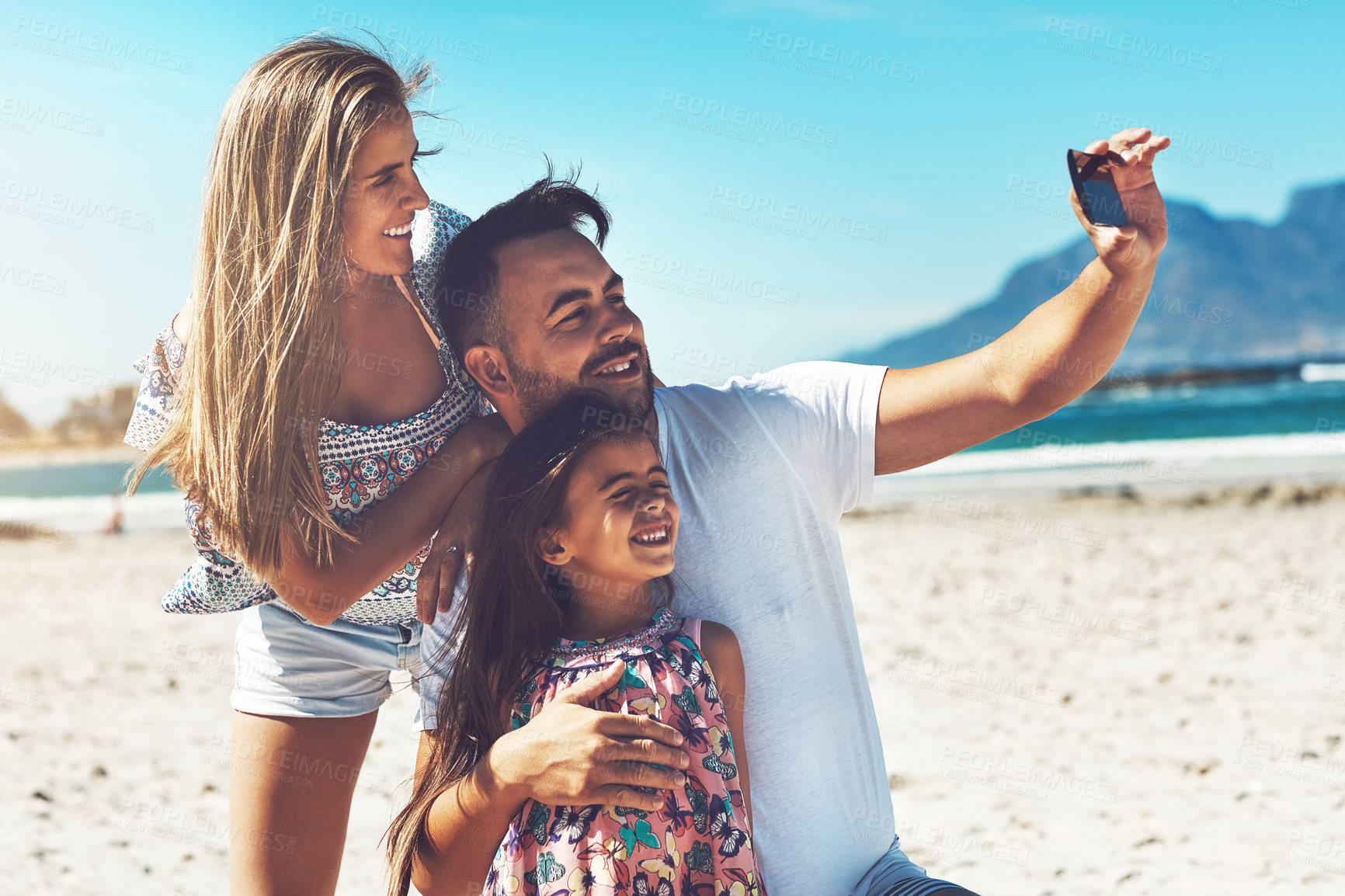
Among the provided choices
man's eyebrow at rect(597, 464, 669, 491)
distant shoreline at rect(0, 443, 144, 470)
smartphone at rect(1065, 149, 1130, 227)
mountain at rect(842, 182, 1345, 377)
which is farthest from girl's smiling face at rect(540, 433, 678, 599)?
mountain at rect(842, 182, 1345, 377)

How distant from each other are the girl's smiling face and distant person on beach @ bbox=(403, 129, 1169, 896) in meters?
0.20

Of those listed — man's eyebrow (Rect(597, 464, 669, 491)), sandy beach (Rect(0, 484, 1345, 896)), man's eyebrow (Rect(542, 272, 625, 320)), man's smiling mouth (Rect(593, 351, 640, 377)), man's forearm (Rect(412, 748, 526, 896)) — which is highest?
man's eyebrow (Rect(542, 272, 625, 320))

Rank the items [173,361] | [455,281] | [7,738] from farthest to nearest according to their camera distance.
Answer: [7,738], [455,281], [173,361]

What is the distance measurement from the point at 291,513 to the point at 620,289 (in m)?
0.97

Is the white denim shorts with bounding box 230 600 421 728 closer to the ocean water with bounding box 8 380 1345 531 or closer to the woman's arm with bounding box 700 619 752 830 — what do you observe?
the woman's arm with bounding box 700 619 752 830

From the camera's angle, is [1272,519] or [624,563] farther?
[1272,519]

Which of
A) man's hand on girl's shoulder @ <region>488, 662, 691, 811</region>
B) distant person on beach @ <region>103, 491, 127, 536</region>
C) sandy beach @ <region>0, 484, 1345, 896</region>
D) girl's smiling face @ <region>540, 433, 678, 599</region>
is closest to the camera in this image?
man's hand on girl's shoulder @ <region>488, 662, 691, 811</region>

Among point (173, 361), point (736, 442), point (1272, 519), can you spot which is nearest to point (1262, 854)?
point (736, 442)

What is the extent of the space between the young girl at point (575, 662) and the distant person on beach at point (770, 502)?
0.06ft

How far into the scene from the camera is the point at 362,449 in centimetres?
249

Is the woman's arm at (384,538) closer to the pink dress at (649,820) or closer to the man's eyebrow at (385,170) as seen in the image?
the pink dress at (649,820)

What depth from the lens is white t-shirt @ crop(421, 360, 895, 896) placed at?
216 centimetres

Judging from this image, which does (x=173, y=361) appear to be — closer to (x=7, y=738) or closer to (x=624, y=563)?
(x=624, y=563)

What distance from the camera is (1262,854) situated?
14.1ft
